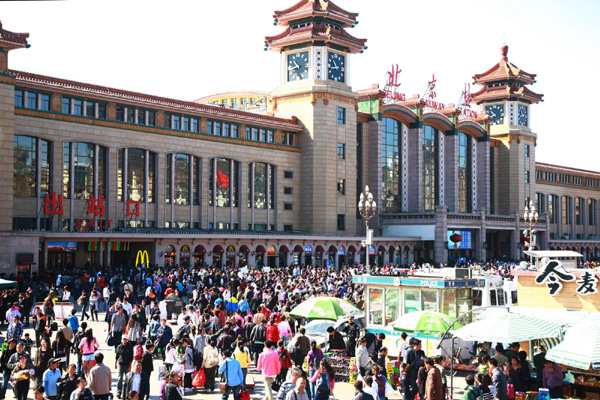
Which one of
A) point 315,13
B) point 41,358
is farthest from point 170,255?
point 41,358

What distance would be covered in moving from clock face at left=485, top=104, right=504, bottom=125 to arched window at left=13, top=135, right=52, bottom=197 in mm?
69239

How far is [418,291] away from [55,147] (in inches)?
1454

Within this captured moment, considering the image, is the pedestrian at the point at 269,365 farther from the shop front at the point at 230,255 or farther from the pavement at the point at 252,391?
the shop front at the point at 230,255

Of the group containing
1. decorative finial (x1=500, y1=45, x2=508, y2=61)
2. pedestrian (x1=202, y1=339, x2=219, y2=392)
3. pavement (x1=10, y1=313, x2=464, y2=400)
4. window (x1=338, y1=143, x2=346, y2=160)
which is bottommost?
pavement (x1=10, y1=313, x2=464, y2=400)

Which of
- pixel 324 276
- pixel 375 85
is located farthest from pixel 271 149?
pixel 324 276

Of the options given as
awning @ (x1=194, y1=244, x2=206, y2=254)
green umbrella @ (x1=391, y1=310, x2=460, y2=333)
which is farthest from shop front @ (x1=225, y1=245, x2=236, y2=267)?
green umbrella @ (x1=391, y1=310, x2=460, y2=333)

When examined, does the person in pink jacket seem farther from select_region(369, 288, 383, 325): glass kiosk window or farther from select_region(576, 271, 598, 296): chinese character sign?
select_region(576, 271, 598, 296): chinese character sign

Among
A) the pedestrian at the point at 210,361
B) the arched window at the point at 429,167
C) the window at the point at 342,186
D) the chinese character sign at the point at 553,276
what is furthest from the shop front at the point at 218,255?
the pedestrian at the point at 210,361

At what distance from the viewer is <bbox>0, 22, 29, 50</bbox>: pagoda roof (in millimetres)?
45228

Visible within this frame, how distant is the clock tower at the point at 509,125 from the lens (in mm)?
100875

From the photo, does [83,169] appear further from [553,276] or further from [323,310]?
[553,276]

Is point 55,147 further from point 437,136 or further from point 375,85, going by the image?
point 437,136

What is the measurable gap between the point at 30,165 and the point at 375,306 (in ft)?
116

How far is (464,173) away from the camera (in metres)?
95.5
